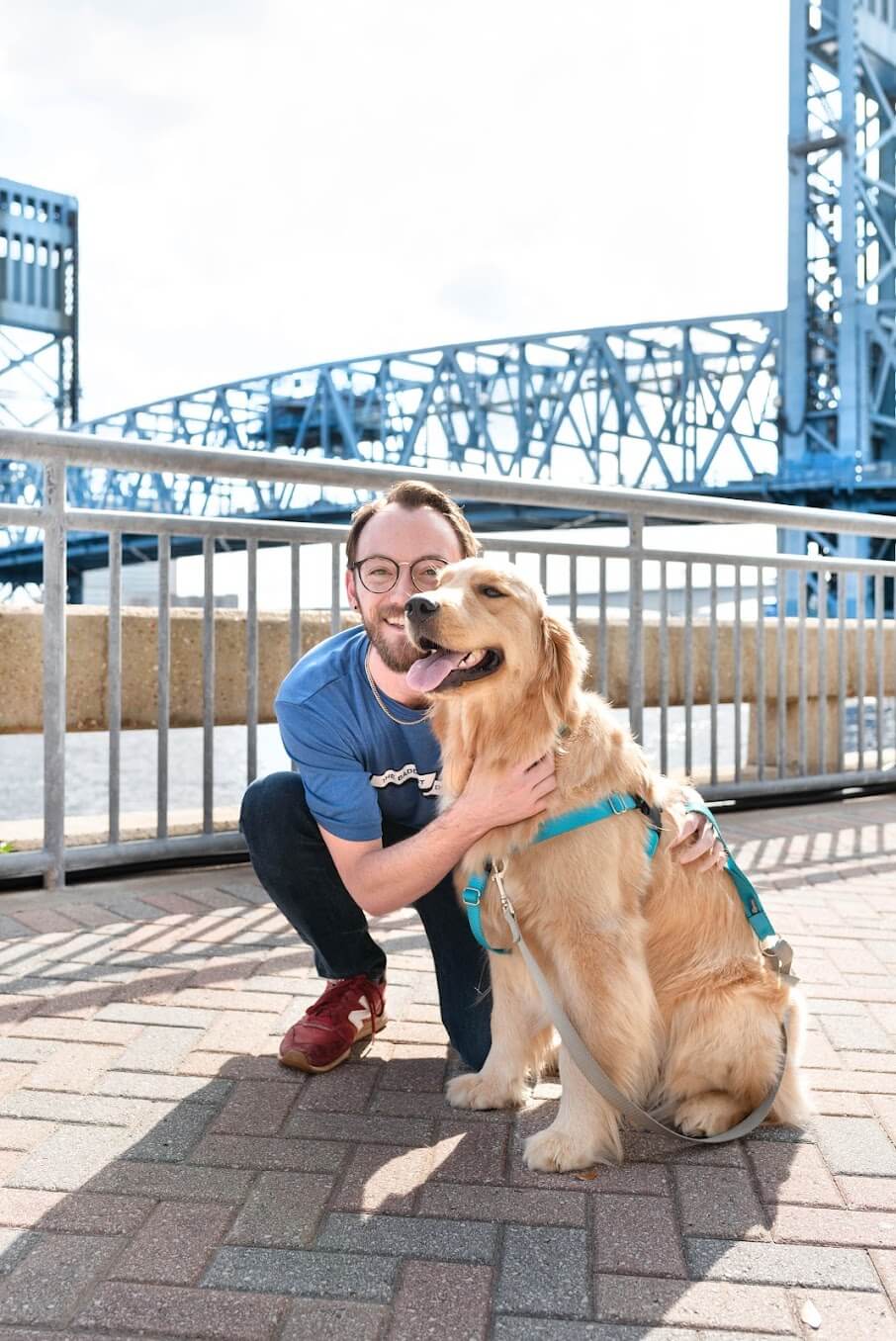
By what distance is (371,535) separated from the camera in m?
2.60

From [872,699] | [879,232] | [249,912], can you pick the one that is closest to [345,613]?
[249,912]

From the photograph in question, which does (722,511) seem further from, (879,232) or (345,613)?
(879,232)

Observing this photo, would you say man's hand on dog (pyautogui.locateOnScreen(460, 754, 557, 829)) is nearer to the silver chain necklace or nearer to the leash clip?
the silver chain necklace

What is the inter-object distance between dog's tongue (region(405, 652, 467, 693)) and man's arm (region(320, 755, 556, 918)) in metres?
0.24

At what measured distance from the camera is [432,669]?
222 cm

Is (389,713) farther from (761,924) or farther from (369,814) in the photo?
(761,924)

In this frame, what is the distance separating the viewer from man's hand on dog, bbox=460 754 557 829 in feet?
7.39

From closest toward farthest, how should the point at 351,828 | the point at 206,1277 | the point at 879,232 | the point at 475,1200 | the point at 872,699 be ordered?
the point at 206,1277 < the point at 475,1200 < the point at 351,828 < the point at 872,699 < the point at 879,232

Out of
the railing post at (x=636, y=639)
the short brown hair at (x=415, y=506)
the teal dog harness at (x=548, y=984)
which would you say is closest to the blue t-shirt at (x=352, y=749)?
the short brown hair at (x=415, y=506)

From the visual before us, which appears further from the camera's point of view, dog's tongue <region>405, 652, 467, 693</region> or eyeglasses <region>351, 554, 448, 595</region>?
eyeglasses <region>351, 554, 448, 595</region>

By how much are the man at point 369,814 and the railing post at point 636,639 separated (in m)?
2.31

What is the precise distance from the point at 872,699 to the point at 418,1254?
5.79 meters

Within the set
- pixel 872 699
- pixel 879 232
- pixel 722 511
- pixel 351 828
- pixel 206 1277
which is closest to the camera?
pixel 206 1277

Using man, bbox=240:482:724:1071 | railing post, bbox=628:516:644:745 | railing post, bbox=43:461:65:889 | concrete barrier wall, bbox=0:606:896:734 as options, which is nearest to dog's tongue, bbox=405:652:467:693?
man, bbox=240:482:724:1071
